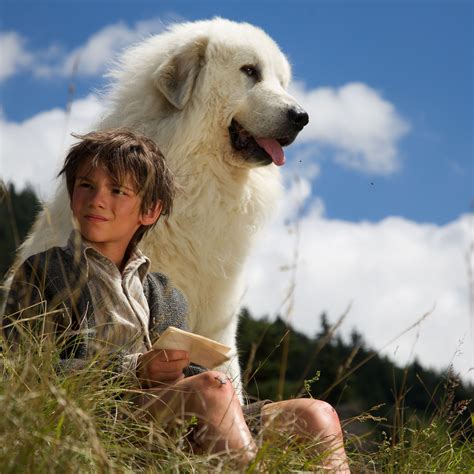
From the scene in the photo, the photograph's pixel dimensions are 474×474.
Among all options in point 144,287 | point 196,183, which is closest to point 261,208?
point 196,183

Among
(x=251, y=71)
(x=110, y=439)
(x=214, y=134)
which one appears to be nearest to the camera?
(x=110, y=439)

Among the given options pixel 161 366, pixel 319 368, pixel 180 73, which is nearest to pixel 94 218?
pixel 161 366

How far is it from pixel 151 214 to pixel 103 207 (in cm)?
27

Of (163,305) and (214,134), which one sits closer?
(163,305)

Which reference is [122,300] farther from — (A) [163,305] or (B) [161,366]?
(B) [161,366]

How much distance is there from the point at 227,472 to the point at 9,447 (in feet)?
1.93

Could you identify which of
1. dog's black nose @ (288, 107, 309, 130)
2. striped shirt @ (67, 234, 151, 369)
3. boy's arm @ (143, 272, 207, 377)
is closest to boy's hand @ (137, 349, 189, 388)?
striped shirt @ (67, 234, 151, 369)

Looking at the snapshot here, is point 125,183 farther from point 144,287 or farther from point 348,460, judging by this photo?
point 348,460

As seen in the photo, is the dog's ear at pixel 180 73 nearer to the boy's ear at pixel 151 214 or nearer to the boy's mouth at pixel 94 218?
the boy's ear at pixel 151 214

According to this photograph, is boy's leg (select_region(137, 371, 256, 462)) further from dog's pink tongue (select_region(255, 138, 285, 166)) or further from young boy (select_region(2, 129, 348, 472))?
dog's pink tongue (select_region(255, 138, 285, 166))

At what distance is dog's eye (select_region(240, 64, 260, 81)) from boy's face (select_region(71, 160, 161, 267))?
2264 mm

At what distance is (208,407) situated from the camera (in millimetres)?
2730

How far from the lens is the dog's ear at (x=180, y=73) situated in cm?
519

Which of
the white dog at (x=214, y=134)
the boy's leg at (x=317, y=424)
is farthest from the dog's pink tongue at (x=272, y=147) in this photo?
the boy's leg at (x=317, y=424)
